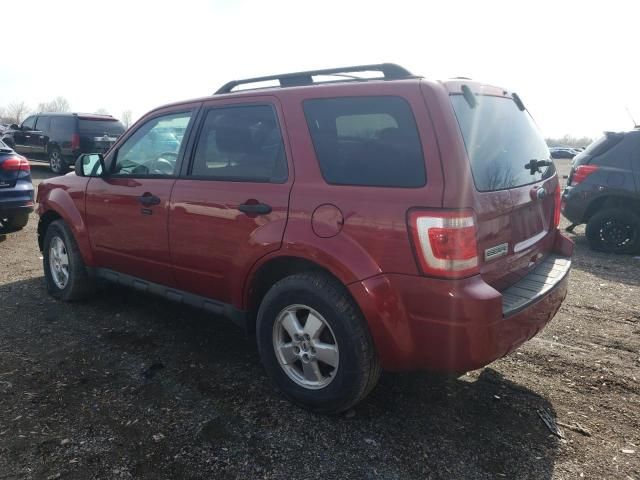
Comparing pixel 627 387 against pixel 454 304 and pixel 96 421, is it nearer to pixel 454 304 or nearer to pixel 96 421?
pixel 454 304

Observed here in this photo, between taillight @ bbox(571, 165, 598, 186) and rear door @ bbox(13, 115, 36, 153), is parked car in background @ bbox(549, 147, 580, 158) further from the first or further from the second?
→ rear door @ bbox(13, 115, 36, 153)

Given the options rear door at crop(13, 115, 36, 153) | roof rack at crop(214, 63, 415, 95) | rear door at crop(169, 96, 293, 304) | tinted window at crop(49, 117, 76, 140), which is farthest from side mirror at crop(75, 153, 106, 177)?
rear door at crop(13, 115, 36, 153)

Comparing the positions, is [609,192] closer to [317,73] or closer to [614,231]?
[614,231]

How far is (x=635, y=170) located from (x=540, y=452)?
18.2ft

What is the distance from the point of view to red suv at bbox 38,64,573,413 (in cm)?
239

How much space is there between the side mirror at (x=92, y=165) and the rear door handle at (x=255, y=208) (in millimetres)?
1728

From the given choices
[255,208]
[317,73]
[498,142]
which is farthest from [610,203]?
[255,208]

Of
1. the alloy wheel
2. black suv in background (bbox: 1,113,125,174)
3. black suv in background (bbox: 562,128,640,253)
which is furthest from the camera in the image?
black suv in background (bbox: 1,113,125,174)

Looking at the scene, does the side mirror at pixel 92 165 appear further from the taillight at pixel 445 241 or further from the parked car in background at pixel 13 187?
the parked car in background at pixel 13 187

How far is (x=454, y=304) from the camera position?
2.32 meters

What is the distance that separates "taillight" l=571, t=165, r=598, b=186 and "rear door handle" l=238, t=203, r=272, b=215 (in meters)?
5.83

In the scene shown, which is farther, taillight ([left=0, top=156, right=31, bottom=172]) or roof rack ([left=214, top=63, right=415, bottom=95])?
taillight ([left=0, top=156, right=31, bottom=172])

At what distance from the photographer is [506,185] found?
2.72 meters

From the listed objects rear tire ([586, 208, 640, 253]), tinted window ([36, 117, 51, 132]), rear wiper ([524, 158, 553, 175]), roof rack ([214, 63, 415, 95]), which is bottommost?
rear tire ([586, 208, 640, 253])
